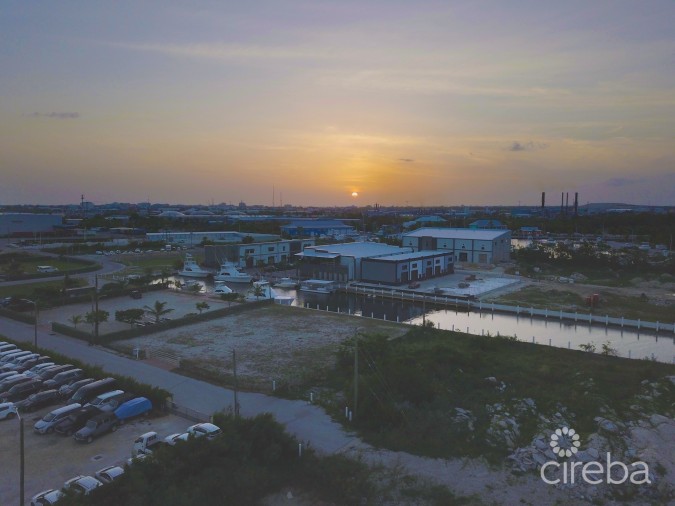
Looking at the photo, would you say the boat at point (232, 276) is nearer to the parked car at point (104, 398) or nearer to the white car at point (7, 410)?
the parked car at point (104, 398)

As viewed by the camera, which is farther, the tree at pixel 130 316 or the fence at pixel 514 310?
the fence at pixel 514 310

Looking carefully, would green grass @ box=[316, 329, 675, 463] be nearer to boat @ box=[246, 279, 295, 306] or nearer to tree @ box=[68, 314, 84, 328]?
boat @ box=[246, 279, 295, 306]

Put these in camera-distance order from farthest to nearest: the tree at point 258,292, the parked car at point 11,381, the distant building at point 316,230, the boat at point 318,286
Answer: the distant building at point 316,230
the boat at point 318,286
the tree at point 258,292
the parked car at point 11,381

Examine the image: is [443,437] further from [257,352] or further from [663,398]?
[257,352]

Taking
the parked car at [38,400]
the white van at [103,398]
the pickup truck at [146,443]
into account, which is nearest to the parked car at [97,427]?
the white van at [103,398]

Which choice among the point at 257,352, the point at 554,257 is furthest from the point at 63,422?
the point at 554,257

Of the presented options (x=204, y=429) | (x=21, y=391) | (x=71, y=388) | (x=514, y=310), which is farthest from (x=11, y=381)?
(x=514, y=310)

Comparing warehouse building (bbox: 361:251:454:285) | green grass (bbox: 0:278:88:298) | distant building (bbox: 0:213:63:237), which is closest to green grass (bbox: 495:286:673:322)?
warehouse building (bbox: 361:251:454:285)
